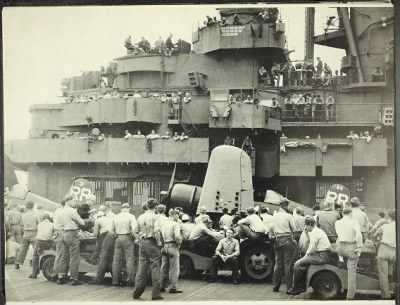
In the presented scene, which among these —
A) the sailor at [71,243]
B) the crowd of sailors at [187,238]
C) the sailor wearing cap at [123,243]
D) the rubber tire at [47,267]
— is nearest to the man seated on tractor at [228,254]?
the crowd of sailors at [187,238]

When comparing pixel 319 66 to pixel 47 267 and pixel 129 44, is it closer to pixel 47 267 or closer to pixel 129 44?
pixel 129 44

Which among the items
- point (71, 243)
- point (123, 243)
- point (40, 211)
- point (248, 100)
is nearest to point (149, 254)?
point (123, 243)

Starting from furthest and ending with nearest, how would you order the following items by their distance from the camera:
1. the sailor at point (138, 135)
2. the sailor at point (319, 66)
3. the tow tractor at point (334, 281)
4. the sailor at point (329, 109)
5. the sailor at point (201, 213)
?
the sailor at point (138, 135)
the sailor at point (329, 109)
the sailor at point (319, 66)
the sailor at point (201, 213)
the tow tractor at point (334, 281)

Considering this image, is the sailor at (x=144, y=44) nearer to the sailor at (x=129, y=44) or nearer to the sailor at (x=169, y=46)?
the sailor at (x=129, y=44)

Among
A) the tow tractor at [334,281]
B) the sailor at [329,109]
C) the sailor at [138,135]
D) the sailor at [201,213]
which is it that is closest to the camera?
the tow tractor at [334,281]

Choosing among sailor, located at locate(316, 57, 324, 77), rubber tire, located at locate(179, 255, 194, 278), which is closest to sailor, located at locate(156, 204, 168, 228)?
rubber tire, located at locate(179, 255, 194, 278)

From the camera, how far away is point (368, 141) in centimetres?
609

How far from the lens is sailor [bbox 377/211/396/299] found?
5.84 metres

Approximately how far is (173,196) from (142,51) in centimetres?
171

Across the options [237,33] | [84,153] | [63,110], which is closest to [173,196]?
[84,153]

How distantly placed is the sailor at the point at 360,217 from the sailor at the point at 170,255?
1923 millimetres

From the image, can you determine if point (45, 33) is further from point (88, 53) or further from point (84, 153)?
point (84, 153)

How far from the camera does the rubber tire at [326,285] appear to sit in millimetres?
5828

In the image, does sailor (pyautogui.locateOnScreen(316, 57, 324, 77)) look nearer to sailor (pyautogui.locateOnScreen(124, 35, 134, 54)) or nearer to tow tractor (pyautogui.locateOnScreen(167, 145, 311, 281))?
tow tractor (pyautogui.locateOnScreen(167, 145, 311, 281))
